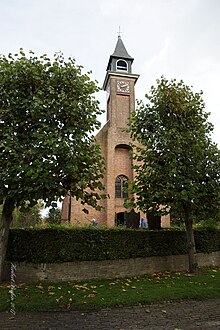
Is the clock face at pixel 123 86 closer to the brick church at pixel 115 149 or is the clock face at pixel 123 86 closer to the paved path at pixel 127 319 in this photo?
the brick church at pixel 115 149

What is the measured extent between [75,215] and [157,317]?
1751cm

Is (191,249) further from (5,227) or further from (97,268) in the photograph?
(5,227)

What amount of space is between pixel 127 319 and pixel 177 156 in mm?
6584

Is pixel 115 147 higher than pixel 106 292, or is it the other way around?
pixel 115 147

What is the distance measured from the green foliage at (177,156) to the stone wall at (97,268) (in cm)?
218

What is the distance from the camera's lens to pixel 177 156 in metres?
10.8

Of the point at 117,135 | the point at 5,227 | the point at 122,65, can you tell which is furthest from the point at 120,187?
the point at 5,227

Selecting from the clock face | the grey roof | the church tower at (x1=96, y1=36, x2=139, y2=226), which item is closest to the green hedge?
the church tower at (x1=96, y1=36, x2=139, y2=226)

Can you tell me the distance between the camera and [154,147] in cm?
1132

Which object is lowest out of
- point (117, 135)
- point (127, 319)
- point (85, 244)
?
point (127, 319)

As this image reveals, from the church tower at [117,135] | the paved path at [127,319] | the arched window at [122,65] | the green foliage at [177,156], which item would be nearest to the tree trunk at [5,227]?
the paved path at [127,319]

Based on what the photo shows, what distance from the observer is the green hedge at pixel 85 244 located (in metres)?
9.50

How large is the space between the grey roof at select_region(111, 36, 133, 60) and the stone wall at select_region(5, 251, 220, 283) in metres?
26.6

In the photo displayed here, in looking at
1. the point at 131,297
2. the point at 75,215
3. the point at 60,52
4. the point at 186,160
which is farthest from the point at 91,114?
the point at 75,215
